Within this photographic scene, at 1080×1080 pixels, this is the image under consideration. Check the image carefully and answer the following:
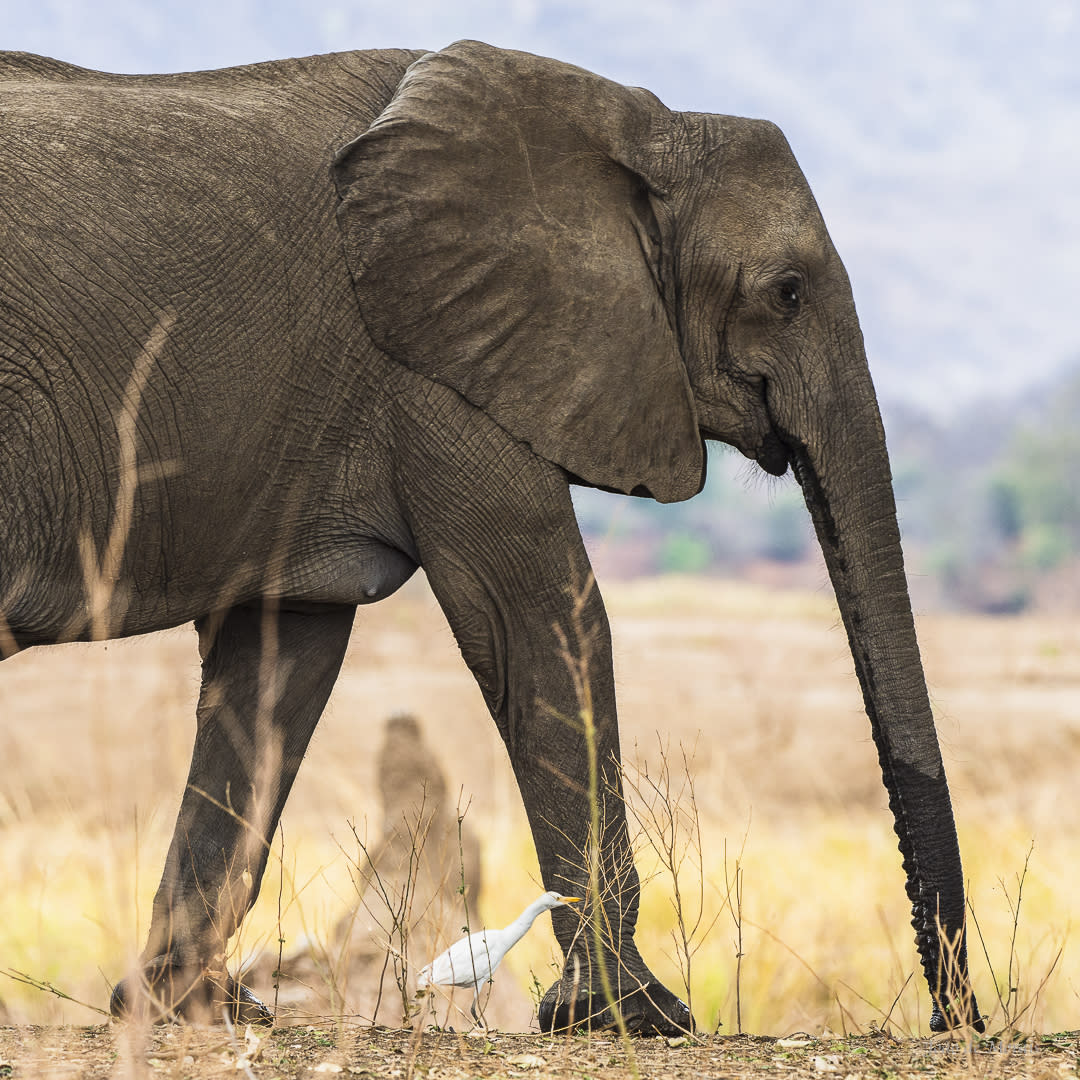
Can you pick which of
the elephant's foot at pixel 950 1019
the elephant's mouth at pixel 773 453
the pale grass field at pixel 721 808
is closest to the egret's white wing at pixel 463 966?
the pale grass field at pixel 721 808

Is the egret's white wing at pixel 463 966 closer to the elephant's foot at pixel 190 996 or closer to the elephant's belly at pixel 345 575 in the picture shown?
the elephant's foot at pixel 190 996

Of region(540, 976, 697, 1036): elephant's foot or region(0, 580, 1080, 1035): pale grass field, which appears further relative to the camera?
region(0, 580, 1080, 1035): pale grass field

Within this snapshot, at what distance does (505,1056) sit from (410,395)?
5.17 feet

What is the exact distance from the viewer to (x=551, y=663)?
13.3 feet

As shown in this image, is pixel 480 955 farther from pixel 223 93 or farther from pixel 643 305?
pixel 223 93

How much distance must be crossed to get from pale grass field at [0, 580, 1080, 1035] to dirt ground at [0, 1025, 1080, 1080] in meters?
0.32

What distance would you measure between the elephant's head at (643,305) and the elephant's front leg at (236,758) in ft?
3.01

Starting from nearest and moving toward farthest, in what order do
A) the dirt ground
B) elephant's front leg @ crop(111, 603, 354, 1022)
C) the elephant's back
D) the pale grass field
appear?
the dirt ground → the elephant's back → elephant's front leg @ crop(111, 603, 354, 1022) → the pale grass field

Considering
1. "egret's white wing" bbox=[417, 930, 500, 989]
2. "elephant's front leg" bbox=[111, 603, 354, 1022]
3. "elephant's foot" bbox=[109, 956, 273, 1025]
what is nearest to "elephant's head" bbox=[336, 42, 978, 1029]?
"elephant's front leg" bbox=[111, 603, 354, 1022]

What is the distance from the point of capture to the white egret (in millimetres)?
3859

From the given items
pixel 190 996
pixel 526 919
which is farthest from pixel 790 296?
pixel 190 996

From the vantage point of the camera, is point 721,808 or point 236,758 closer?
point 236,758

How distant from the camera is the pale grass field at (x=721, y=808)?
766 centimetres

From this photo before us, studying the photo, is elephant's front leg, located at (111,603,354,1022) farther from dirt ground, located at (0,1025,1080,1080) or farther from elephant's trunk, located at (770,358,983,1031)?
elephant's trunk, located at (770,358,983,1031)
